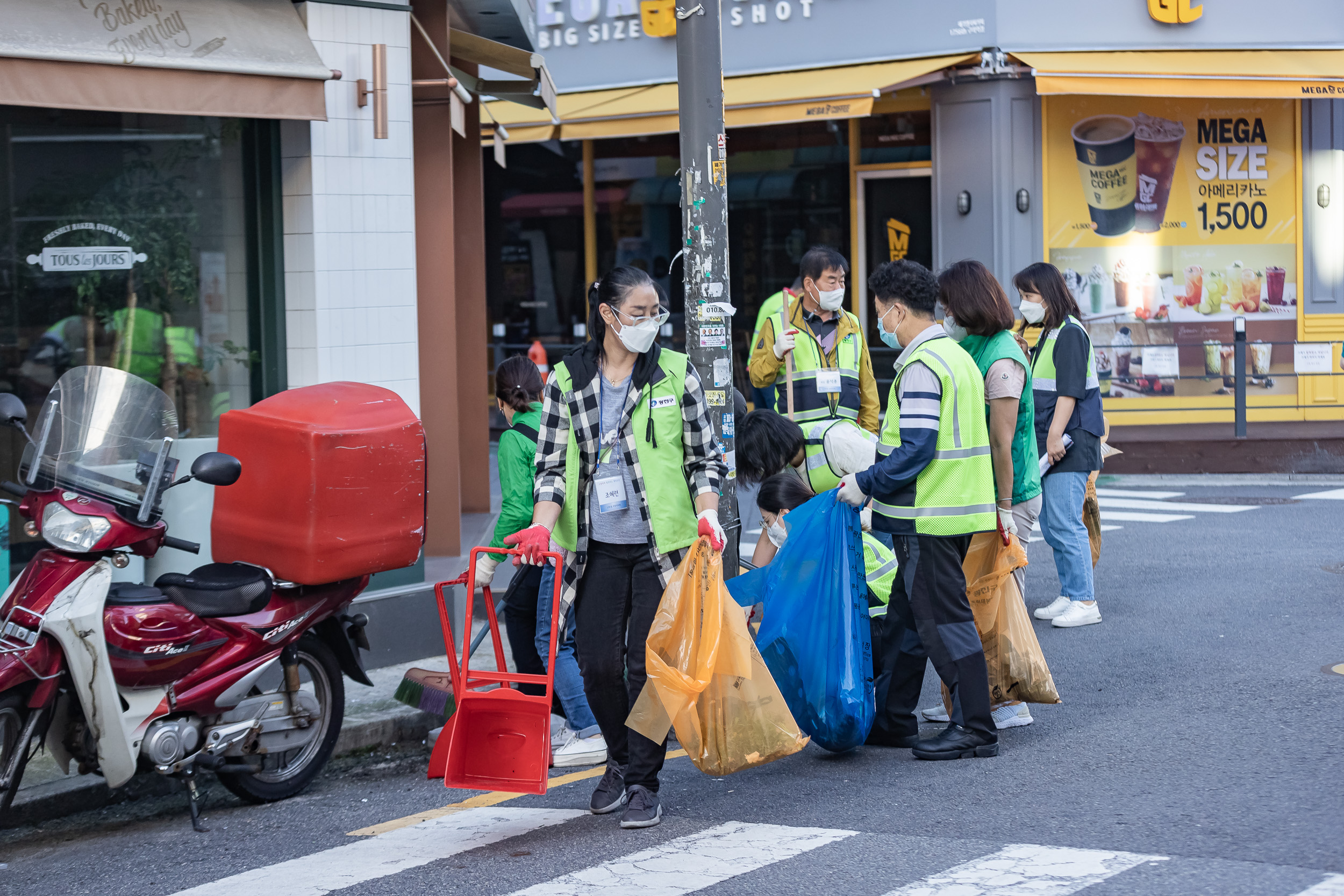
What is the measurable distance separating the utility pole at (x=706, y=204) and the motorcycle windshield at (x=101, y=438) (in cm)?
228

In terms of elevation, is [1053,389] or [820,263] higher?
[820,263]

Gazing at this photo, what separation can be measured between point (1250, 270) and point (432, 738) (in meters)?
11.8

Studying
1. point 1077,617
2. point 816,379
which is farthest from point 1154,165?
point 816,379

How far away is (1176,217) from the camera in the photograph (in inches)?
589

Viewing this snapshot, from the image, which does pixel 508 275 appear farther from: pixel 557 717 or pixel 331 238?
pixel 557 717

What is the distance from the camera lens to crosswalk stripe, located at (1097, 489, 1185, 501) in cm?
1230

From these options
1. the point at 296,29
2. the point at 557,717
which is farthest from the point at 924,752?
the point at 296,29

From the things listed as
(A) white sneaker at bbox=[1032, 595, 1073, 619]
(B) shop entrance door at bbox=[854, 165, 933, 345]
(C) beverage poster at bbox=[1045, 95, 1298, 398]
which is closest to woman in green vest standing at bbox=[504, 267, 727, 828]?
(A) white sneaker at bbox=[1032, 595, 1073, 619]

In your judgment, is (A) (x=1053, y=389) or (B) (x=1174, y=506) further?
(B) (x=1174, y=506)

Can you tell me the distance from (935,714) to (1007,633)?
2.36 feet

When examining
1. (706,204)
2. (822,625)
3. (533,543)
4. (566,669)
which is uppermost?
(706,204)

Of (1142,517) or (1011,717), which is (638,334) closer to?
(1011,717)

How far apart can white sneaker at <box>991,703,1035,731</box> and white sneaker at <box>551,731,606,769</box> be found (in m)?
1.59

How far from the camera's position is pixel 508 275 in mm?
17906
